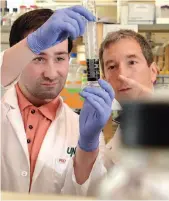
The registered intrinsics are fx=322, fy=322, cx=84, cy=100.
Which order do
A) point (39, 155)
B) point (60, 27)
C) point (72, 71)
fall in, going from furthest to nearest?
point (72, 71)
point (39, 155)
point (60, 27)

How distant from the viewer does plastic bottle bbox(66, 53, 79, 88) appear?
129 centimetres

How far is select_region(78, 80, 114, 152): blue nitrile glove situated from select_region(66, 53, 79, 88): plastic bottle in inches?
15.4

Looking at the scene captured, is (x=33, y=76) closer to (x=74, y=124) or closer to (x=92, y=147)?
(x=74, y=124)

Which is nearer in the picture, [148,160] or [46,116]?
[148,160]

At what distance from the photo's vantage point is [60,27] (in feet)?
2.82

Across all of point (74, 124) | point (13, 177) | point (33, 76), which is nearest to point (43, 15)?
point (33, 76)

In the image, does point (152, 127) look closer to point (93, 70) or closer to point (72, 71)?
point (93, 70)

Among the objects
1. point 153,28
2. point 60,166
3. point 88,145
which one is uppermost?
point 153,28

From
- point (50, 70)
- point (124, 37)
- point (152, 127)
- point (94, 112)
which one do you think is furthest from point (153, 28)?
point (152, 127)

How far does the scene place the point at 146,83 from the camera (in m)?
1.03

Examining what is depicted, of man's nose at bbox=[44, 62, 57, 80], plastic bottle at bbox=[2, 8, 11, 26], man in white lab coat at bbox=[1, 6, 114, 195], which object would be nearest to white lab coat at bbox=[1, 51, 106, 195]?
man in white lab coat at bbox=[1, 6, 114, 195]

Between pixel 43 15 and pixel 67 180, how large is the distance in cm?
54

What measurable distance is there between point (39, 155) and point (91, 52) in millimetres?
361

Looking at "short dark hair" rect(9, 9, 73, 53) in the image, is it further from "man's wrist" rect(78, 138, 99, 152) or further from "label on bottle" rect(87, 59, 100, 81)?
"man's wrist" rect(78, 138, 99, 152)
